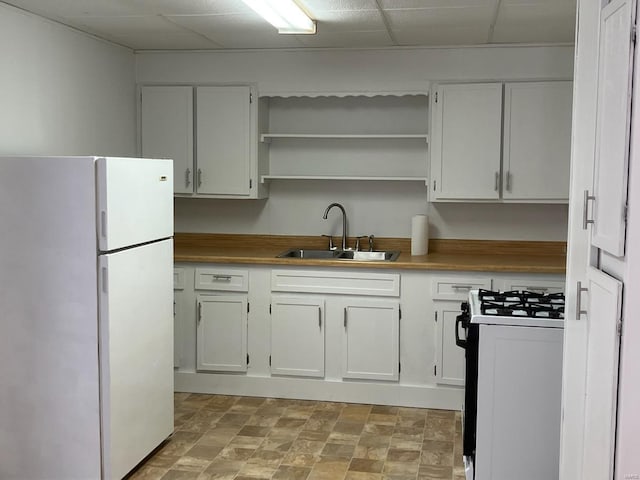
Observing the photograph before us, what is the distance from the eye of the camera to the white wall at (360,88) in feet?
16.1

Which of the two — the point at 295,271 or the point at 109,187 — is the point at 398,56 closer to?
the point at 295,271

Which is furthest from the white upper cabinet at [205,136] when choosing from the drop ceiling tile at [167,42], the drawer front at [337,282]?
the drawer front at [337,282]

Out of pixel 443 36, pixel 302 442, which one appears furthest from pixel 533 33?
pixel 302 442

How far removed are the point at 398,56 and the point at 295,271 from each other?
154 centimetres

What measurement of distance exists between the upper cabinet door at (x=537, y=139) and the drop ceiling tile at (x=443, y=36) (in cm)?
40

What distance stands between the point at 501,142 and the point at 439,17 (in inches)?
43.1

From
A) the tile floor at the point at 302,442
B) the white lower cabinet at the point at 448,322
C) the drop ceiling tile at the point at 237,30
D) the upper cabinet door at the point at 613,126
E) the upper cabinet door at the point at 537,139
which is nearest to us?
the upper cabinet door at the point at 613,126

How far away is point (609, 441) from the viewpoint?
2.06 metres

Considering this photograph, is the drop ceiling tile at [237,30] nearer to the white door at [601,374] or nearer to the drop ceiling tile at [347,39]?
the drop ceiling tile at [347,39]

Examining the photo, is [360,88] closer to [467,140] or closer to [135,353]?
[467,140]

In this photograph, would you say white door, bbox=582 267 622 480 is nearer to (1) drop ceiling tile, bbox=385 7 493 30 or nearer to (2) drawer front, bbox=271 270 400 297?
(1) drop ceiling tile, bbox=385 7 493 30

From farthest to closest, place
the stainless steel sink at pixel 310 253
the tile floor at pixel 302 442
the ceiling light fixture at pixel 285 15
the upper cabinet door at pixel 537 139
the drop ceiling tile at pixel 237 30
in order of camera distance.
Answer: the stainless steel sink at pixel 310 253 → the upper cabinet door at pixel 537 139 → the drop ceiling tile at pixel 237 30 → the tile floor at pixel 302 442 → the ceiling light fixture at pixel 285 15

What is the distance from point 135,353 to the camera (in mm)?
3680

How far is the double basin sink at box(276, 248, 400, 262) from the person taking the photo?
207 inches
